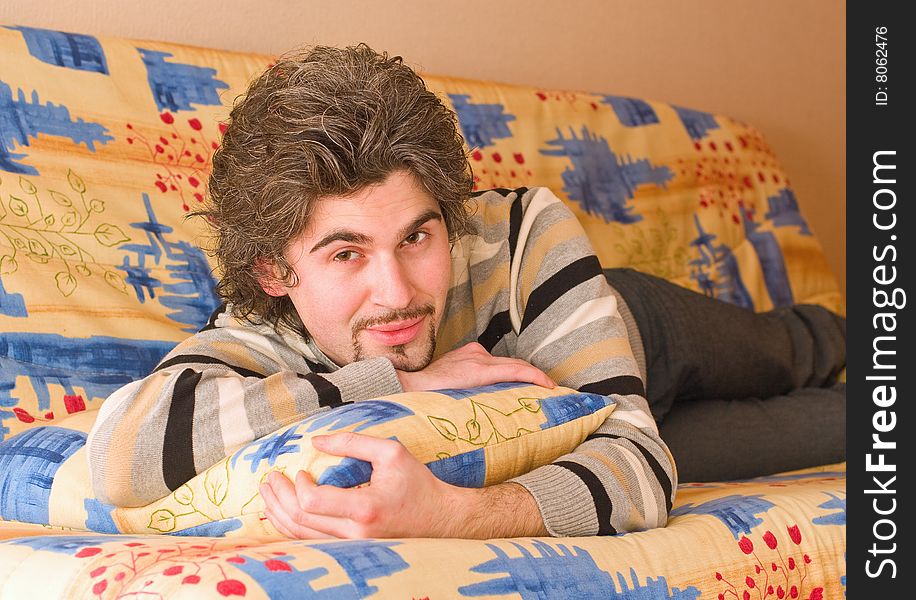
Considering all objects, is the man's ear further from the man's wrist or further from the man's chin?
the man's wrist

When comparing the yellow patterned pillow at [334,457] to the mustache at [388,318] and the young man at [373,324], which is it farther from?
the mustache at [388,318]

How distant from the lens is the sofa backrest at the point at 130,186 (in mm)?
1517

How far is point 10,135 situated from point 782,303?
1.70m

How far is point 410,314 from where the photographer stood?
1.25 metres

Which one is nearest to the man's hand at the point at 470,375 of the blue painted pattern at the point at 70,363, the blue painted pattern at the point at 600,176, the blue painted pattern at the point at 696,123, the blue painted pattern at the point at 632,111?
the blue painted pattern at the point at 70,363

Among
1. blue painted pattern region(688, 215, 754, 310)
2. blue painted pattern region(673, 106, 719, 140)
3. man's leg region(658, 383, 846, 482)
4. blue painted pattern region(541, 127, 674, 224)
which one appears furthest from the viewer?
blue painted pattern region(673, 106, 719, 140)

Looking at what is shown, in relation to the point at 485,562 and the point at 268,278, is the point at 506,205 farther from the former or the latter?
the point at 485,562

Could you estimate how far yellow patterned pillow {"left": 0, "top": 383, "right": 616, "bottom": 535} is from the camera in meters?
1.02

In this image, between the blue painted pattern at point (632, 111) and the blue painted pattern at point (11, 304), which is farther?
the blue painted pattern at point (632, 111)

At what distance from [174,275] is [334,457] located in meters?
0.78

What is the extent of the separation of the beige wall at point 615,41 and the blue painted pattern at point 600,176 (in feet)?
1.24

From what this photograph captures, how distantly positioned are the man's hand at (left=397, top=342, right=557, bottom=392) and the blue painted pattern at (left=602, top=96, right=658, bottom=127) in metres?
1.23

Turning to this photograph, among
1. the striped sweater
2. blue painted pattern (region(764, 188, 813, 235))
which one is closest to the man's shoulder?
the striped sweater
